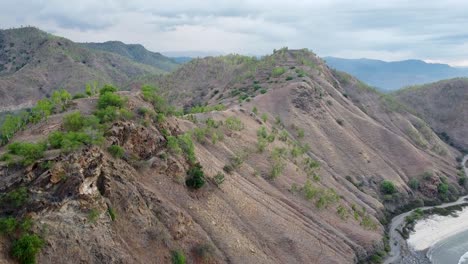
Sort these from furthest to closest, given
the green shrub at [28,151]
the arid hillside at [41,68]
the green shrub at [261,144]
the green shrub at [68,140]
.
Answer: the arid hillside at [41,68], the green shrub at [261,144], the green shrub at [68,140], the green shrub at [28,151]

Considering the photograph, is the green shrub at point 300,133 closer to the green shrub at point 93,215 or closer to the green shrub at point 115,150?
the green shrub at point 115,150

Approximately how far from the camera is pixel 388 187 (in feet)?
242

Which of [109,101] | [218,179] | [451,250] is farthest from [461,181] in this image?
[109,101]

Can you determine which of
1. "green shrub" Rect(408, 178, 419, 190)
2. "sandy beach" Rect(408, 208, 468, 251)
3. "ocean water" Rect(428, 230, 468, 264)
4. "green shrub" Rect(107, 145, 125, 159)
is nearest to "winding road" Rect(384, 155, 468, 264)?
"sandy beach" Rect(408, 208, 468, 251)

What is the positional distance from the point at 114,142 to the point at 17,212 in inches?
416

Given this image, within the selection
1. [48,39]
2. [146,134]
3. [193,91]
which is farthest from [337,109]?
[48,39]

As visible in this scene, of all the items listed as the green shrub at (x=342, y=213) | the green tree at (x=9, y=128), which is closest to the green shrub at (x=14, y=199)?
the green tree at (x=9, y=128)

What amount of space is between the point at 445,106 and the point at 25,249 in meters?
126

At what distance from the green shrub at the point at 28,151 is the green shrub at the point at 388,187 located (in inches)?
2305

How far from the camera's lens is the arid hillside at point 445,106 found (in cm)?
11806

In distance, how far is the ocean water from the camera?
57.5 metres

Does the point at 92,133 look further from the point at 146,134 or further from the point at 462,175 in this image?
the point at 462,175

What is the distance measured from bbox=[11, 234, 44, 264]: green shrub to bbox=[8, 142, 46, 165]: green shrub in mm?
5449

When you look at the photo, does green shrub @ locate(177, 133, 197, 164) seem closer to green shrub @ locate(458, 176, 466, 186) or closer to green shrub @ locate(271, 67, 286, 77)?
green shrub @ locate(271, 67, 286, 77)
